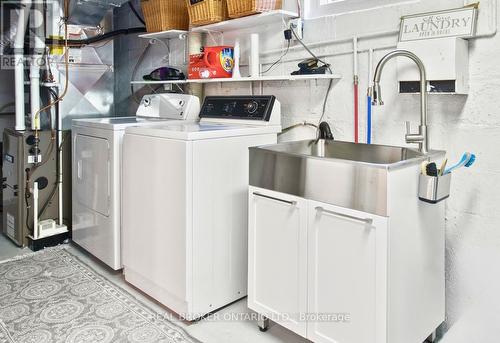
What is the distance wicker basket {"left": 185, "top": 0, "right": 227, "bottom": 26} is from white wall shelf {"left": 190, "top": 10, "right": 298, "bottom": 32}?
0.05 m

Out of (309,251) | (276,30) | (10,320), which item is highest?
(276,30)

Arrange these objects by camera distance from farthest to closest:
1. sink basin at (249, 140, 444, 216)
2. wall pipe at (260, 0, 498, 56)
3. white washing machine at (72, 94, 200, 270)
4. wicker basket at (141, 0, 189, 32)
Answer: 1. wicker basket at (141, 0, 189, 32)
2. white washing machine at (72, 94, 200, 270)
3. wall pipe at (260, 0, 498, 56)
4. sink basin at (249, 140, 444, 216)

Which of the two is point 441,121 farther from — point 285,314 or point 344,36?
point 285,314

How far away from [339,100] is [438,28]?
0.66 meters

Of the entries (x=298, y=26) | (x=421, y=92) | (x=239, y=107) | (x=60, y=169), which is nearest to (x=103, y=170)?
(x=60, y=169)

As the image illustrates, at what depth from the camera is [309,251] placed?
1831 millimetres

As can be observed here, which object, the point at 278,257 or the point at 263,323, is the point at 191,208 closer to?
the point at 278,257

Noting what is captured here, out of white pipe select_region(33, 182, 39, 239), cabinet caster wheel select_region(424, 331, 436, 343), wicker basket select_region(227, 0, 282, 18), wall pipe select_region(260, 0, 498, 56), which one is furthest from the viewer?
white pipe select_region(33, 182, 39, 239)

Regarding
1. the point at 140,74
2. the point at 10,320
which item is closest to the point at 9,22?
the point at 10,320

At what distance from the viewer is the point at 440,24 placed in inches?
74.3

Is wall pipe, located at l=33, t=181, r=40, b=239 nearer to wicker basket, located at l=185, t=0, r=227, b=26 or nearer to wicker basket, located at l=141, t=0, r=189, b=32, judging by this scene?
wicker basket, located at l=141, t=0, r=189, b=32

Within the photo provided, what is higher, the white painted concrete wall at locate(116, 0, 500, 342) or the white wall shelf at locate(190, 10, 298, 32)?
the white wall shelf at locate(190, 10, 298, 32)

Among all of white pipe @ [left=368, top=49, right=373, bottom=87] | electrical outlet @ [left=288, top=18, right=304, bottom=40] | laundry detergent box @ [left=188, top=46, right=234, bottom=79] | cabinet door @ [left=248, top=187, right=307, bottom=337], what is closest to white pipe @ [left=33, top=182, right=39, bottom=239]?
laundry detergent box @ [left=188, top=46, right=234, bottom=79]

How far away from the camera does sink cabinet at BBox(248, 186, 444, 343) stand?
5.24 ft
